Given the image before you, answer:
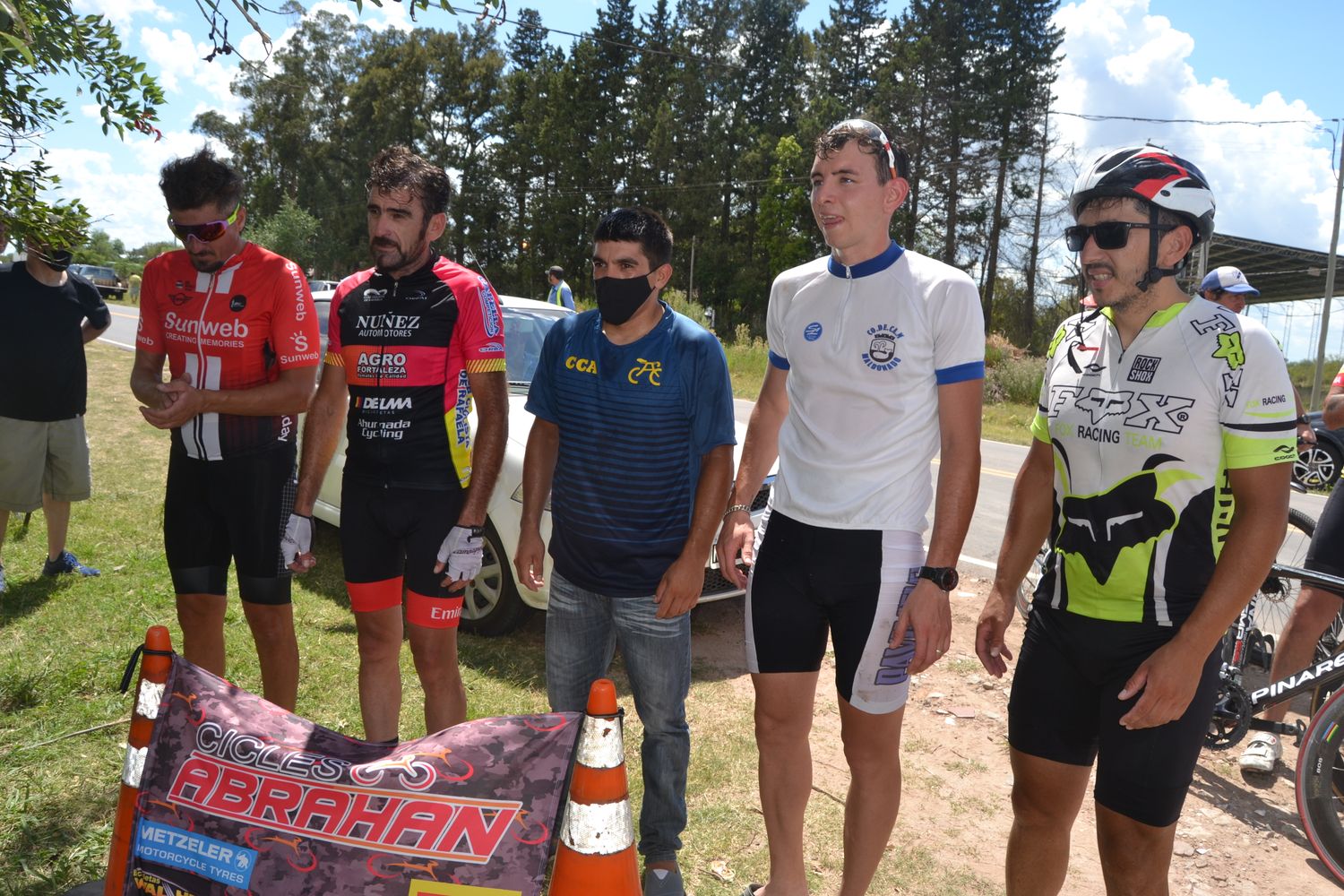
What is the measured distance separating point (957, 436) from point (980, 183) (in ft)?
137

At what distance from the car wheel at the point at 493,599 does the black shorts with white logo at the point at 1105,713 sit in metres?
3.05

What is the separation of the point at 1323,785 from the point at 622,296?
308 centimetres

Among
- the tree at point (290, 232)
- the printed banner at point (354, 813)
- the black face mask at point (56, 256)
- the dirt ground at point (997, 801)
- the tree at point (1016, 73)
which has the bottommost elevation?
the dirt ground at point (997, 801)

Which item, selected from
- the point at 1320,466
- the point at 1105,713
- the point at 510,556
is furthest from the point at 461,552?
the point at 1320,466

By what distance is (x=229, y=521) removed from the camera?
11.7ft

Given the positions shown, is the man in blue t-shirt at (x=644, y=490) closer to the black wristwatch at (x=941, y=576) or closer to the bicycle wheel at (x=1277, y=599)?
the black wristwatch at (x=941, y=576)

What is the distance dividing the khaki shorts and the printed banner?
4314 mm

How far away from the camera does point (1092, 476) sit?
2389 mm

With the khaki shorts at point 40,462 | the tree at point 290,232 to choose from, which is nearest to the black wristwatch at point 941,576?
the khaki shorts at point 40,462

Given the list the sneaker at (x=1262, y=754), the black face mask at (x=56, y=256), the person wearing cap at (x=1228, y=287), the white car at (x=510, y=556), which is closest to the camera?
the black face mask at (x=56, y=256)

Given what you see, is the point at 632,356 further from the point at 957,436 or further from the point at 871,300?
the point at 957,436

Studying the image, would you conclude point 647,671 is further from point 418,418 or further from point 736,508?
point 418,418

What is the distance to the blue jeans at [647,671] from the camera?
9.78 feet

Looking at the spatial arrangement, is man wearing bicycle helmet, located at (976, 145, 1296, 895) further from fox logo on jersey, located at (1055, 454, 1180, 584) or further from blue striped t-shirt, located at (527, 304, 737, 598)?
blue striped t-shirt, located at (527, 304, 737, 598)
